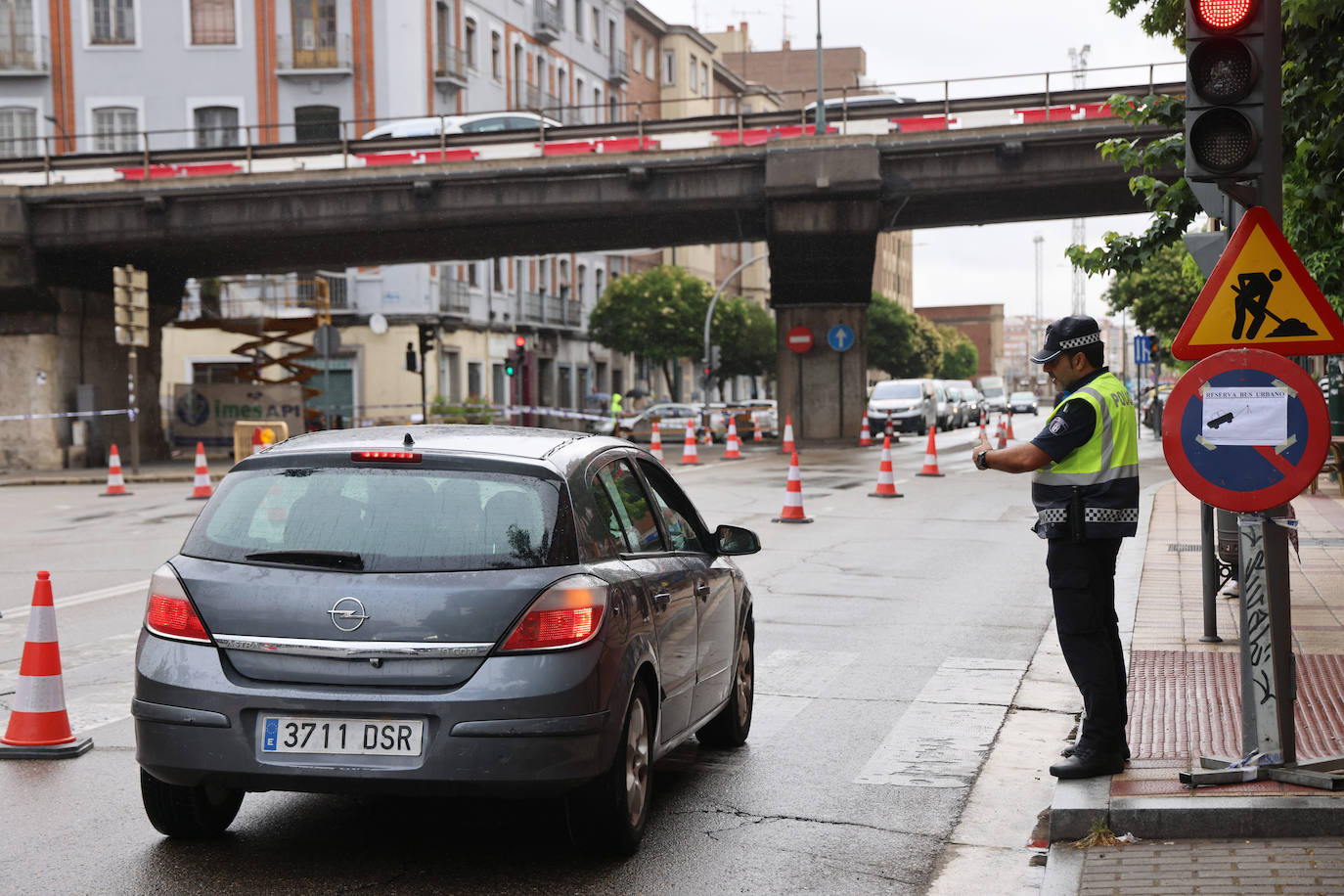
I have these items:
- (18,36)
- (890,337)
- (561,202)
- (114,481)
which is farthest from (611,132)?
(890,337)

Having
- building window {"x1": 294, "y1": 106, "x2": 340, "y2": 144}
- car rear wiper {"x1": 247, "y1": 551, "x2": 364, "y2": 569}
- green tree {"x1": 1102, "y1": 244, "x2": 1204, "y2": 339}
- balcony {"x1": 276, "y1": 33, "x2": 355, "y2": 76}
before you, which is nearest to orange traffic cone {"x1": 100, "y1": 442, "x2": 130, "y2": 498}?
car rear wiper {"x1": 247, "y1": 551, "x2": 364, "y2": 569}

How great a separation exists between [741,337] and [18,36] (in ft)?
99.1

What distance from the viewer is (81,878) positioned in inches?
196

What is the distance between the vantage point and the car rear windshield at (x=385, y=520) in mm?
5035

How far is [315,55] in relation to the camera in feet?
168

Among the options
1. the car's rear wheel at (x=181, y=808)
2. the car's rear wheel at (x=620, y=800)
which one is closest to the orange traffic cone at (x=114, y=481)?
the car's rear wheel at (x=181, y=808)

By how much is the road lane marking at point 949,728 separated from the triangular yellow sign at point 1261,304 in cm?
206

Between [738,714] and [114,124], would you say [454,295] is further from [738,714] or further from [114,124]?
[738,714]

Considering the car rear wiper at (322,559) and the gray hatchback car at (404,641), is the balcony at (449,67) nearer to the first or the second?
the gray hatchback car at (404,641)

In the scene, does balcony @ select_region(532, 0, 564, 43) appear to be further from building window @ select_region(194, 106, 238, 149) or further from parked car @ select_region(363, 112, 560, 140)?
parked car @ select_region(363, 112, 560, 140)

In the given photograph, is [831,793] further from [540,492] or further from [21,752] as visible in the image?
[21,752]

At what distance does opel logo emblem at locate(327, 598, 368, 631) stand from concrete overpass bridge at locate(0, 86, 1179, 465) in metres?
30.3

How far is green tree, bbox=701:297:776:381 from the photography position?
219 ft

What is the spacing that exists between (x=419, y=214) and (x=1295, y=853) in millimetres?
31991
